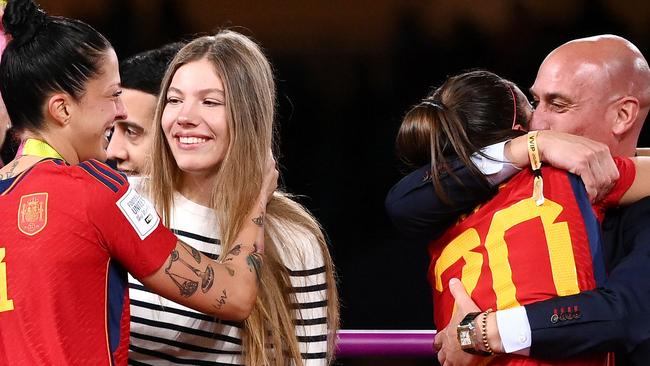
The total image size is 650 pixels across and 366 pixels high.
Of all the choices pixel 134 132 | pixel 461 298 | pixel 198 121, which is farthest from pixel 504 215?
pixel 134 132

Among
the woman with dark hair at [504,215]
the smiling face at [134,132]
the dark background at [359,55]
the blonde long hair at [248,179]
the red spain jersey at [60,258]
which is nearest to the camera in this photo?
the red spain jersey at [60,258]

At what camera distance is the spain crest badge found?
1.56 metres

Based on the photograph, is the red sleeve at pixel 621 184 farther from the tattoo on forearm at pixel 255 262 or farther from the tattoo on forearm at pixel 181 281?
the tattoo on forearm at pixel 181 281

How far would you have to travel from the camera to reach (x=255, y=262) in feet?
5.88

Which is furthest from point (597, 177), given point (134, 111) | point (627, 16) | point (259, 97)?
point (627, 16)

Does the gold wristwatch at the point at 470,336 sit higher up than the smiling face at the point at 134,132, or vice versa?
the smiling face at the point at 134,132

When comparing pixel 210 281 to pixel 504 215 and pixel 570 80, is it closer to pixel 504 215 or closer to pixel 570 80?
pixel 504 215

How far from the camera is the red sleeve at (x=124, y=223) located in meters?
1.58

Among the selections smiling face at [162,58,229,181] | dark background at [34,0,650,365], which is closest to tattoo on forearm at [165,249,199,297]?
smiling face at [162,58,229,181]

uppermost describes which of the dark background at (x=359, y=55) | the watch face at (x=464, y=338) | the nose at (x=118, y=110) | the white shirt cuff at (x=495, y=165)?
the dark background at (x=359, y=55)

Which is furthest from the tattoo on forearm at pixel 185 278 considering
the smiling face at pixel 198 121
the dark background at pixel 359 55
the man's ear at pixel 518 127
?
the dark background at pixel 359 55

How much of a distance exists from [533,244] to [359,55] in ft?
8.59

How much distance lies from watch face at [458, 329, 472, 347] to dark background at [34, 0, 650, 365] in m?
2.23

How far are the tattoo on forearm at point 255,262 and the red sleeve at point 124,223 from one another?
0.17 metres
